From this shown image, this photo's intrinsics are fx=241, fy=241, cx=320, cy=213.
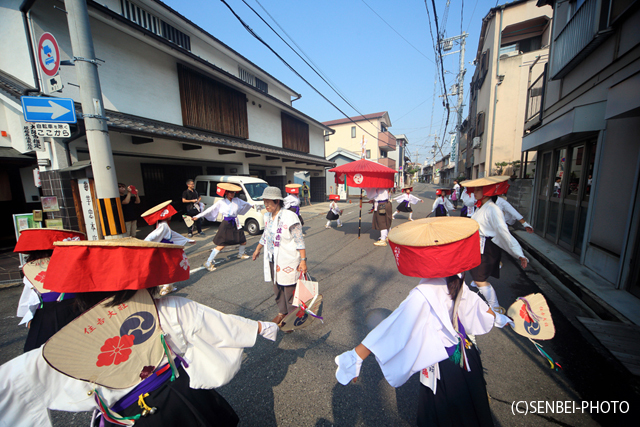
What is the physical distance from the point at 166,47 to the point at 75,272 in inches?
364

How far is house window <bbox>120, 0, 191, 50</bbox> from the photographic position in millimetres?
7870

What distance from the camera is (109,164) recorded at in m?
3.71

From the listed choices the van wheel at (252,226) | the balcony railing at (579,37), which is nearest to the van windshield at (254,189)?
the van wheel at (252,226)

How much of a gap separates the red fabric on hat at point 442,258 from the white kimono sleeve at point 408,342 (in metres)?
0.18

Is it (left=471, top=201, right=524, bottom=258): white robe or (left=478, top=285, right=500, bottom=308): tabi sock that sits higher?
(left=471, top=201, right=524, bottom=258): white robe

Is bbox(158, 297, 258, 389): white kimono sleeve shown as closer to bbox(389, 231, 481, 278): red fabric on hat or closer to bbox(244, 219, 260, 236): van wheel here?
bbox(389, 231, 481, 278): red fabric on hat

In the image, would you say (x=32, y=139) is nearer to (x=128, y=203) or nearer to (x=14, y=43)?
(x=128, y=203)

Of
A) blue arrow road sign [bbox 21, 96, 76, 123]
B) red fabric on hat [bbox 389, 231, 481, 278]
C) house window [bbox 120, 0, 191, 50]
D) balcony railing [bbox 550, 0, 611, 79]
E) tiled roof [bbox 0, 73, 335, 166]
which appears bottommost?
red fabric on hat [bbox 389, 231, 481, 278]

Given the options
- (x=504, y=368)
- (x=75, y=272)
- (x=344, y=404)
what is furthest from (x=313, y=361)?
(x=75, y=272)

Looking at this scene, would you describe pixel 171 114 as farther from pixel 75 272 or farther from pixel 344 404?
pixel 344 404

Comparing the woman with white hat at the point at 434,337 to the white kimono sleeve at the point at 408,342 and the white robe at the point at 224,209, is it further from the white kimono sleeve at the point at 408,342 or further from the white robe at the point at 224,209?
the white robe at the point at 224,209

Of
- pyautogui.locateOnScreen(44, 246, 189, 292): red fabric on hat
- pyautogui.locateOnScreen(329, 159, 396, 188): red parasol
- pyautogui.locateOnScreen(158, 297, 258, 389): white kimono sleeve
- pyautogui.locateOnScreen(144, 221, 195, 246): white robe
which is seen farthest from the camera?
pyautogui.locateOnScreen(329, 159, 396, 188): red parasol

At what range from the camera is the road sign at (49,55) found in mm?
3955

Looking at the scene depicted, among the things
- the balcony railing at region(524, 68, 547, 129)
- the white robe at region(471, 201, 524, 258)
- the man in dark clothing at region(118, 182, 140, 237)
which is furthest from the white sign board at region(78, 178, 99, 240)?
the balcony railing at region(524, 68, 547, 129)
